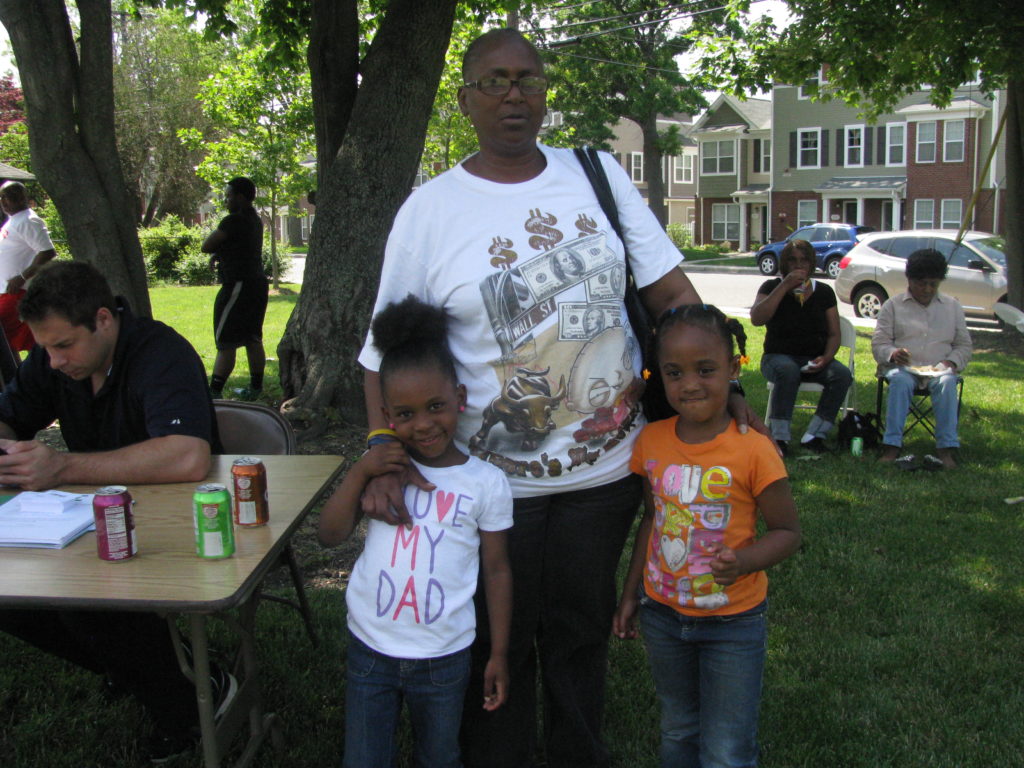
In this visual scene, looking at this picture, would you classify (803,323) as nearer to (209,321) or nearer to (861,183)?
(209,321)

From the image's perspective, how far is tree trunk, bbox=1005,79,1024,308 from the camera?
37.3 feet

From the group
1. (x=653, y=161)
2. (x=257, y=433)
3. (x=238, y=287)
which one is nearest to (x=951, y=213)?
(x=653, y=161)

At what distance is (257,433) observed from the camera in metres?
3.60

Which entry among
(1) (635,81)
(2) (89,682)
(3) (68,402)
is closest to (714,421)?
(3) (68,402)

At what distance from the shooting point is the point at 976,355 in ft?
37.9

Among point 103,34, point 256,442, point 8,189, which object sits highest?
point 103,34

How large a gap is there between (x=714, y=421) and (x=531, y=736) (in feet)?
3.62

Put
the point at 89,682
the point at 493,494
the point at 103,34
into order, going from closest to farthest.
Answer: the point at 493,494
the point at 89,682
the point at 103,34

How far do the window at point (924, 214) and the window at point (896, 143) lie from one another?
1995mm

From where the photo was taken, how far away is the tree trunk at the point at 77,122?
5445 millimetres

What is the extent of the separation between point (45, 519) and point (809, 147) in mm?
38728

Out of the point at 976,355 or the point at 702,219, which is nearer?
the point at 976,355

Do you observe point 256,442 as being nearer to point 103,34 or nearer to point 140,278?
point 140,278

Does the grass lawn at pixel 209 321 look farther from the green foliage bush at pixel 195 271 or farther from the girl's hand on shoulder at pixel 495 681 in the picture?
the girl's hand on shoulder at pixel 495 681
